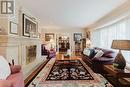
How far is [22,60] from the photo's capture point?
5004mm

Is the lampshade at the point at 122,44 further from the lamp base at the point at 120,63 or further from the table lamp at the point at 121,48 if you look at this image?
the lamp base at the point at 120,63

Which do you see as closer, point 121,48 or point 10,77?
point 10,77

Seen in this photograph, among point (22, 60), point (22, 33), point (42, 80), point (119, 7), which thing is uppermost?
point (119, 7)

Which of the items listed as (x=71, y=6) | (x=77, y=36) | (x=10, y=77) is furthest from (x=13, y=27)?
(x=77, y=36)

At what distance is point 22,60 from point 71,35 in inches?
388

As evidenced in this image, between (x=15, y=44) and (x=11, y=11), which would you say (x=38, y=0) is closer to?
(x=11, y=11)

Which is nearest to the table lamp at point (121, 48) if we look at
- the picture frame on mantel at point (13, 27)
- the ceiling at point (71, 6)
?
the ceiling at point (71, 6)

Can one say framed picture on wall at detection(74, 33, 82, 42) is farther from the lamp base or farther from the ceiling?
the lamp base

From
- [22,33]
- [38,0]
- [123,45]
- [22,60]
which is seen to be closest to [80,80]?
[123,45]

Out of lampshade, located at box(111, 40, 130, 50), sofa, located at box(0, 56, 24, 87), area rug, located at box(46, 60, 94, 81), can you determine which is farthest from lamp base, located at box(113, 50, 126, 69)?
sofa, located at box(0, 56, 24, 87)

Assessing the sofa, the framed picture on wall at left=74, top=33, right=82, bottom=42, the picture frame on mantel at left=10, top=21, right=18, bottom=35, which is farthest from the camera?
the framed picture on wall at left=74, top=33, right=82, bottom=42

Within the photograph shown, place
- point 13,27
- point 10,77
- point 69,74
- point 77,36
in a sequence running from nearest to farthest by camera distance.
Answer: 1. point 10,77
2. point 13,27
3. point 69,74
4. point 77,36

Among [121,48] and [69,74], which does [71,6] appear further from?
[121,48]

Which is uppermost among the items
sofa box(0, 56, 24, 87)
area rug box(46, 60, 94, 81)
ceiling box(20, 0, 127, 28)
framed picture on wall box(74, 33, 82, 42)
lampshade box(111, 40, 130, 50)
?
ceiling box(20, 0, 127, 28)
